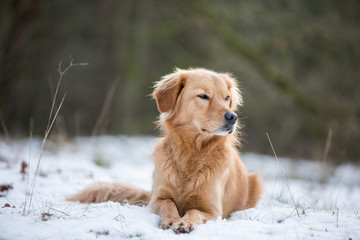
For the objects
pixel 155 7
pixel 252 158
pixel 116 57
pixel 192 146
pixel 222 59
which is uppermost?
pixel 155 7

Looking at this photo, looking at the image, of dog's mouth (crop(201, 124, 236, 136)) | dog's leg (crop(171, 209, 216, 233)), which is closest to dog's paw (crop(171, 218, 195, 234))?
dog's leg (crop(171, 209, 216, 233))

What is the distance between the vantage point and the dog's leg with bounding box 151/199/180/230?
2.44 meters

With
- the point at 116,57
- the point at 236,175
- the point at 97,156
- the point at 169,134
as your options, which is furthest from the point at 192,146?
the point at 116,57

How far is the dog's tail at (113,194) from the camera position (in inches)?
137

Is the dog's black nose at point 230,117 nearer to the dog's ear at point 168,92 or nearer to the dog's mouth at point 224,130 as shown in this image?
the dog's mouth at point 224,130

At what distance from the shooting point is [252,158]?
863 centimetres

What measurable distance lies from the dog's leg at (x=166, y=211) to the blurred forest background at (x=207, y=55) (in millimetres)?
3948

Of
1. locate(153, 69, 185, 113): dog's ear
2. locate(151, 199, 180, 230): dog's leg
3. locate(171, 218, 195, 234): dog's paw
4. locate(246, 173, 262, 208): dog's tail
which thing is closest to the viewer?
locate(171, 218, 195, 234): dog's paw

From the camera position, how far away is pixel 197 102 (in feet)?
10.6

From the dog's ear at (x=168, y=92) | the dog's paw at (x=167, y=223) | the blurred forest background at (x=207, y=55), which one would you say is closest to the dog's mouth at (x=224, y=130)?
the dog's ear at (x=168, y=92)

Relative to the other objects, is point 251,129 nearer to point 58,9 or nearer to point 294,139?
point 294,139

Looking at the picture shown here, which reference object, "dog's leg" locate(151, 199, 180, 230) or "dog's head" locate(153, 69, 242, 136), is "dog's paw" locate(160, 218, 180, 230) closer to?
"dog's leg" locate(151, 199, 180, 230)

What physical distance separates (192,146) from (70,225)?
59.4 inches

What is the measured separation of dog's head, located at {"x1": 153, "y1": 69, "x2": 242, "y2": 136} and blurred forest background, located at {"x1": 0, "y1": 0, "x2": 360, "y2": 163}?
327cm
